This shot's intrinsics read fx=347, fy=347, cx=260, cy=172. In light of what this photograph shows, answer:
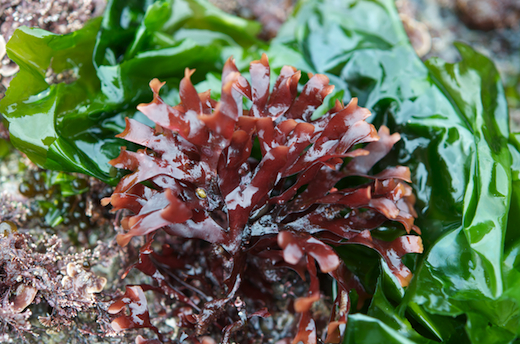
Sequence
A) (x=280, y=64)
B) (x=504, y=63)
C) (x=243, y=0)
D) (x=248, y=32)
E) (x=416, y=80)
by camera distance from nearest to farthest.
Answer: (x=416, y=80) → (x=280, y=64) → (x=248, y=32) → (x=243, y=0) → (x=504, y=63)

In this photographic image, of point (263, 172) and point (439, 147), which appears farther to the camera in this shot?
point (439, 147)

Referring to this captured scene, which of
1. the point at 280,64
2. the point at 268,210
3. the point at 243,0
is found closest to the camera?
the point at 268,210

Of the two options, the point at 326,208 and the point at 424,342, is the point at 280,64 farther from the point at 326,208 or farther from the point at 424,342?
the point at 424,342

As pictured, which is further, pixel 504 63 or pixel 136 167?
pixel 504 63

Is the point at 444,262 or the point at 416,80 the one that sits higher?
the point at 416,80

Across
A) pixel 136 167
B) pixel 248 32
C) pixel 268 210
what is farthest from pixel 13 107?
pixel 248 32

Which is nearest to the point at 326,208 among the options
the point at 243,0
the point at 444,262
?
the point at 444,262

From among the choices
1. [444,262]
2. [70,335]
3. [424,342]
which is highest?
[444,262]
